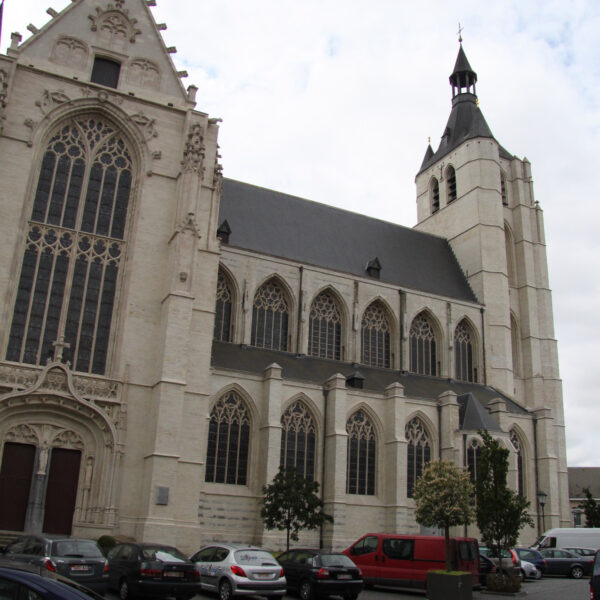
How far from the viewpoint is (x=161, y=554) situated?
12688 mm

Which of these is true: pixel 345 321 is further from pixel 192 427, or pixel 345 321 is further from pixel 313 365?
pixel 192 427

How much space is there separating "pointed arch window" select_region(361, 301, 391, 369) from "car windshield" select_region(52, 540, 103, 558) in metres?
21.5

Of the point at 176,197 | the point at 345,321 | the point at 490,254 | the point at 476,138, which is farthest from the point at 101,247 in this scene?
the point at 476,138

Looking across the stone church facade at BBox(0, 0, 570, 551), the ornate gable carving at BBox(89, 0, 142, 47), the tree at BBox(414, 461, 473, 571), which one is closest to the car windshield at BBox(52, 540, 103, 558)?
the stone church facade at BBox(0, 0, 570, 551)

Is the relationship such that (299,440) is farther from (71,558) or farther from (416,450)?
(71,558)

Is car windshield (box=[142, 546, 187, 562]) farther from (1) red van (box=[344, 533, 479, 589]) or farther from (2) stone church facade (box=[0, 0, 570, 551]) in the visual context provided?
(1) red van (box=[344, 533, 479, 589])

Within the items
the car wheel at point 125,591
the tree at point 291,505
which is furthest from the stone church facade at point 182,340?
the car wheel at point 125,591

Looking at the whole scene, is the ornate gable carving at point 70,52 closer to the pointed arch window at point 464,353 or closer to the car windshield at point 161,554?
the car windshield at point 161,554

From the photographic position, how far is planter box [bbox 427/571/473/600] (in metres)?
14.1

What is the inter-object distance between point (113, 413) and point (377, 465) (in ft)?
39.0

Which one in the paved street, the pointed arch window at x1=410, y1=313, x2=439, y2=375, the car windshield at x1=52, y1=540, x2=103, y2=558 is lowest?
the paved street

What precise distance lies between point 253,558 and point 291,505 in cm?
786

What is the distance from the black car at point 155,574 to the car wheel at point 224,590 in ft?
2.96

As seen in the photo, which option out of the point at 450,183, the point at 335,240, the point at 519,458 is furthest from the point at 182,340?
the point at 450,183
